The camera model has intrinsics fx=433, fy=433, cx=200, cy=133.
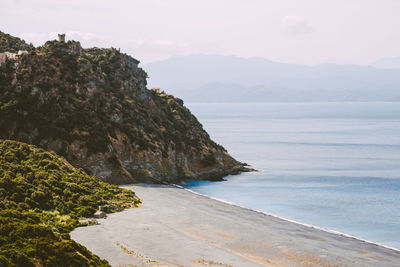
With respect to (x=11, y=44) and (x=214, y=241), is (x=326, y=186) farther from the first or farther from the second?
(x=11, y=44)

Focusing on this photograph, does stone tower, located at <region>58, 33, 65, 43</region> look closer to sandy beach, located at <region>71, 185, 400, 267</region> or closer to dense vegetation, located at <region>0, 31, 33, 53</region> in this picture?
dense vegetation, located at <region>0, 31, 33, 53</region>

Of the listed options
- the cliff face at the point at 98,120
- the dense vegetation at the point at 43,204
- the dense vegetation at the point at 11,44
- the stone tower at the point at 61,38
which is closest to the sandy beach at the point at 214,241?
the dense vegetation at the point at 43,204

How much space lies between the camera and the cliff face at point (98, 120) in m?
66.6

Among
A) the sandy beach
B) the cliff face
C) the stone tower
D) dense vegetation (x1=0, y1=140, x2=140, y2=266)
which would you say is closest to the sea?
the sandy beach

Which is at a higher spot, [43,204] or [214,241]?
[43,204]

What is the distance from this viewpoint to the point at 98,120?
71938 mm

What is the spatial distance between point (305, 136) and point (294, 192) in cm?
11587

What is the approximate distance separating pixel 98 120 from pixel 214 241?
3958 cm

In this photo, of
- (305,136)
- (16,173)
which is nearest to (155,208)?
(16,173)

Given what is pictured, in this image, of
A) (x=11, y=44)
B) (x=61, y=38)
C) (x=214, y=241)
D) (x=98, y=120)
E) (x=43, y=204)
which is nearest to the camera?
(x=214, y=241)

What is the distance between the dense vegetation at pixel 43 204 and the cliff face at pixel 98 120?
7923 millimetres

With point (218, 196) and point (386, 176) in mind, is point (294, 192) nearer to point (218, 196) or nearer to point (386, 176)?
point (218, 196)

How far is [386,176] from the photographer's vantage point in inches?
3460

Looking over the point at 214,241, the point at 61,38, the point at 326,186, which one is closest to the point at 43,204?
the point at 214,241
